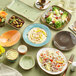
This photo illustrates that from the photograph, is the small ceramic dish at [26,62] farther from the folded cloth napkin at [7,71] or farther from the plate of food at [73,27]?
the plate of food at [73,27]

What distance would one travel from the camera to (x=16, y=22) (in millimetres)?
2410

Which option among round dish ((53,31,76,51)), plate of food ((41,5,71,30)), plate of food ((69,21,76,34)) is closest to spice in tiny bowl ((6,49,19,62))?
round dish ((53,31,76,51))

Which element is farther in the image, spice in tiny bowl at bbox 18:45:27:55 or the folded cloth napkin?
spice in tiny bowl at bbox 18:45:27:55

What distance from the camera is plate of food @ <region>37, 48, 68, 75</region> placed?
6.68 feet

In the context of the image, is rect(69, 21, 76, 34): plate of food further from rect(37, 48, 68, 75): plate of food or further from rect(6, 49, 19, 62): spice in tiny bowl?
rect(6, 49, 19, 62): spice in tiny bowl

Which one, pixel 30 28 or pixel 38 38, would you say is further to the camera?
pixel 30 28

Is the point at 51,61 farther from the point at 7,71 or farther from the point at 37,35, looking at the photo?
the point at 7,71

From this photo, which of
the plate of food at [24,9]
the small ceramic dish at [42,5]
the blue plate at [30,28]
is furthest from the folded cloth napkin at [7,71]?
the small ceramic dish at [42,5]

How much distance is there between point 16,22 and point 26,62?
667 mm

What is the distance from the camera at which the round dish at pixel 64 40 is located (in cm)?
230

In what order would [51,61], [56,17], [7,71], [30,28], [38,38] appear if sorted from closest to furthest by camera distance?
[7,71], [51,61], [38,38], [30,28], [56,17]

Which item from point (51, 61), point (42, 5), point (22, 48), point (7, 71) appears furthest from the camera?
point (42, 5)

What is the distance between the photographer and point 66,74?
2070 mm

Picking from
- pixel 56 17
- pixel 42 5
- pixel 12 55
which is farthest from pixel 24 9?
pixel 12 55
